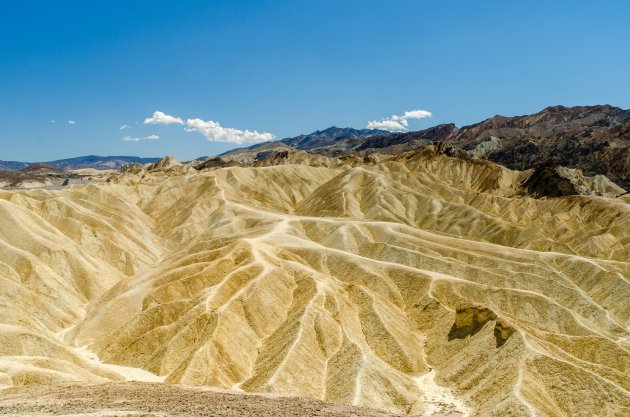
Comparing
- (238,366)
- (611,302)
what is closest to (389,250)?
(611,302)

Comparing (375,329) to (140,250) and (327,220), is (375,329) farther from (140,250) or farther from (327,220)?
(140,250)

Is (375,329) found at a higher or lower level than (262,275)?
lower

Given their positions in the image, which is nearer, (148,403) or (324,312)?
(148,403)

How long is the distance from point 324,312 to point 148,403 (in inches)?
1448

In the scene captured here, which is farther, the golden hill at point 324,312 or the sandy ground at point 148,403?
the golden hill at point 324,312

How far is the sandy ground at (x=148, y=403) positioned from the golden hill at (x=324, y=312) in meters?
10.0

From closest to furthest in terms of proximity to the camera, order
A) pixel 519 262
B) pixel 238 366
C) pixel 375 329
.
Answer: pixel 238 366 < pixel 375 329 < pixel 519 262

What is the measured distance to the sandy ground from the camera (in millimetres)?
33125

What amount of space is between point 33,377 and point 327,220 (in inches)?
3589

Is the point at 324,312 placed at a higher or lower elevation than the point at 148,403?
lower

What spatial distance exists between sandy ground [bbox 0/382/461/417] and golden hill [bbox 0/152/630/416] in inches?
395

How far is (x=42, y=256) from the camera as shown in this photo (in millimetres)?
95750

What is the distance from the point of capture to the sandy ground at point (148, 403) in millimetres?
33125

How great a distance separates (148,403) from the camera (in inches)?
1391
